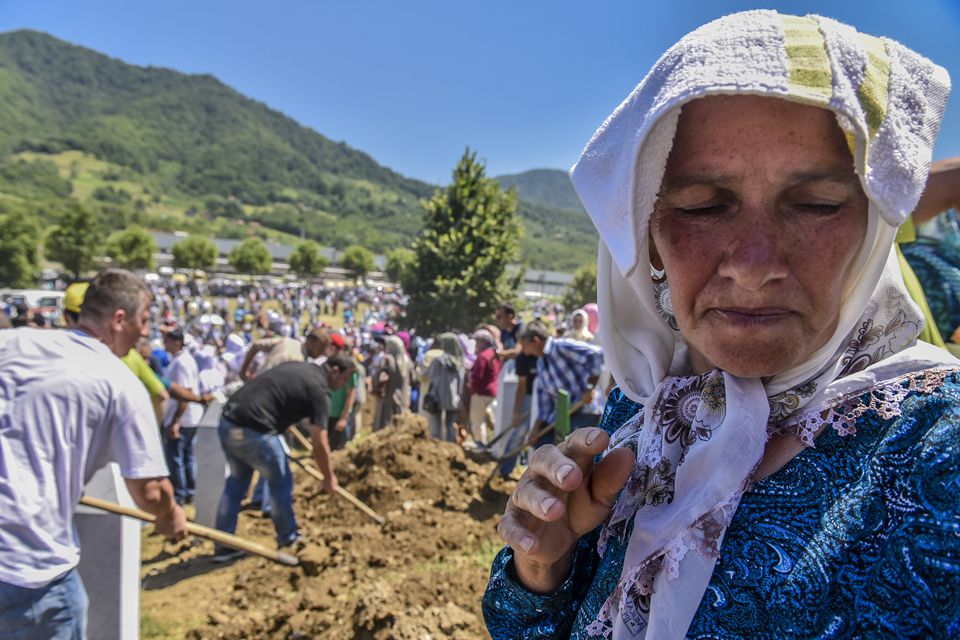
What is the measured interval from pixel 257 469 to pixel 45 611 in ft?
9.82

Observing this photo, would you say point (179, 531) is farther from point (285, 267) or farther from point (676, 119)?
point (285, 267)

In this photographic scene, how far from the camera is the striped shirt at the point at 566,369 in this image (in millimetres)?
6199

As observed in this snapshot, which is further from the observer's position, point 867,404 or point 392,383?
point 392,383

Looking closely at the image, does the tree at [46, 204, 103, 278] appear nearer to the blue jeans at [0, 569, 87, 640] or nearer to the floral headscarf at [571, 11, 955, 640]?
the blue jeans at [0, 569, 87, 640]

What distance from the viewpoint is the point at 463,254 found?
27.6 metres

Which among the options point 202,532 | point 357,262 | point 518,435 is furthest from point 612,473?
point 357,262

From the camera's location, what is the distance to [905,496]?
731 mm

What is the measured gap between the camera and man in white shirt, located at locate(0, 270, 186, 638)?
246cm

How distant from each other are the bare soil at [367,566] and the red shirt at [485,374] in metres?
1.56

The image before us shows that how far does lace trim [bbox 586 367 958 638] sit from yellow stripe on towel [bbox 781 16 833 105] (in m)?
0.43

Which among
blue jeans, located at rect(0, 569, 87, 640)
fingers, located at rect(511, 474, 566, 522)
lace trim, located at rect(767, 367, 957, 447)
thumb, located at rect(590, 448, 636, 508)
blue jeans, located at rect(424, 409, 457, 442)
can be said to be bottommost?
blue jeans, located at rect(424, 409, 457, 442)

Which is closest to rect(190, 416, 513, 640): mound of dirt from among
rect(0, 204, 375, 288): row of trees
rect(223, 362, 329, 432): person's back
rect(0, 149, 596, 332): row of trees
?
rect(223, 362, 329, 432): person's back

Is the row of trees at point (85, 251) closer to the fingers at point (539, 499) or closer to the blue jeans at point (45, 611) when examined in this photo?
the blue jeans at point (45, 611)

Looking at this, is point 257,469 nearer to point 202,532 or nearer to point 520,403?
point 202,532
